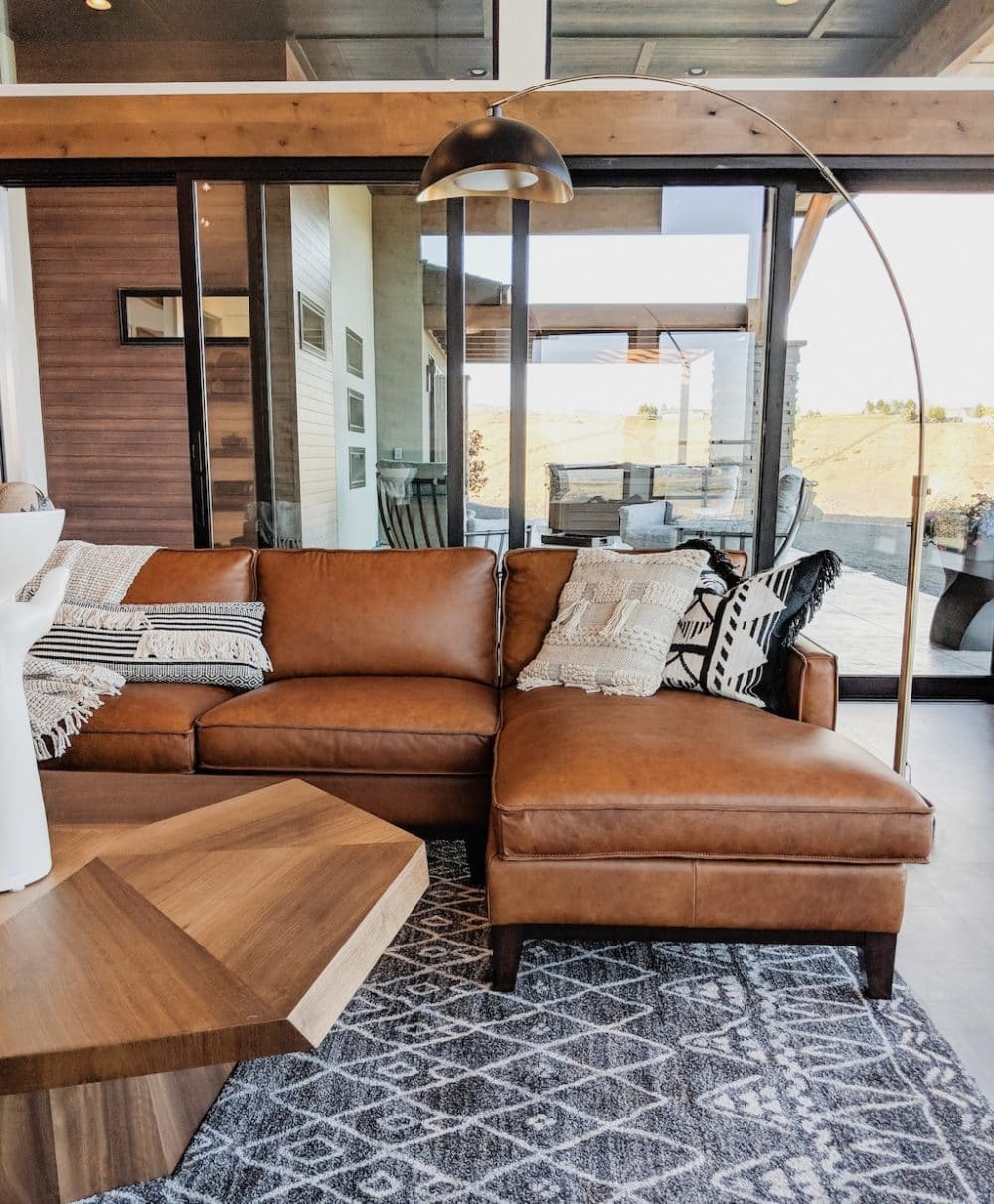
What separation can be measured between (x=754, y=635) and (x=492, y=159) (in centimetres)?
136

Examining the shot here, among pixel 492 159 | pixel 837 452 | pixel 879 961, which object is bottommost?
pixel 879 961

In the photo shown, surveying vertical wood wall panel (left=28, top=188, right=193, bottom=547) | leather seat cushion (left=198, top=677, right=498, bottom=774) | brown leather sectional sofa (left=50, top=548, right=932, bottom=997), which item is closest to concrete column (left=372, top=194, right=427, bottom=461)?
brown leather sectional sofa (left=50, top=548, right=932, bottom=997)

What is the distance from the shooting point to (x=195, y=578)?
277cm

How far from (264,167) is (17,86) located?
1035mm

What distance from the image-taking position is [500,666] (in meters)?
2.75

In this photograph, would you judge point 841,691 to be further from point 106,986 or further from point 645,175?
point 106,986

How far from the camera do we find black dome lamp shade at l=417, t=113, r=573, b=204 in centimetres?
202

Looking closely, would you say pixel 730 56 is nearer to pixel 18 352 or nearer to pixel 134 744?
pixel 134 744

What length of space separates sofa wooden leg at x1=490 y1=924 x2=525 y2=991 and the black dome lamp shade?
1737 mm

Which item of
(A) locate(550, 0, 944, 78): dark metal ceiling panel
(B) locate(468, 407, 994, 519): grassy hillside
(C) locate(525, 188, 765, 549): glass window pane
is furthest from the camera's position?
(B) locate(468, 407, 994, 519): grassy hillside

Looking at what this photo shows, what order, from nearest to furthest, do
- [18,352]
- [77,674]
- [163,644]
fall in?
1. [77,674]
2. [163,644]
3. [18,352]

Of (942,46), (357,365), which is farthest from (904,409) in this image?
(357,365)

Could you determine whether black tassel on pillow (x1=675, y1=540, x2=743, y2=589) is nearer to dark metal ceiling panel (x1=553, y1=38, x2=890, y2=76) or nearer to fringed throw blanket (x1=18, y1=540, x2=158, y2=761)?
fringed throw blanket (x1=18, y1=540, x2=158, y2=761)

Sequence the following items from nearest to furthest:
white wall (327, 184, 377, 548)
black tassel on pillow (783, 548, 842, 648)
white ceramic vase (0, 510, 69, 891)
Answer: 1. white ceramic vase (0, 510, 69, 891)
2. black tassel on pillow (783, 548, 842, 648)
3. white wall (327, 184, 377, 548)
